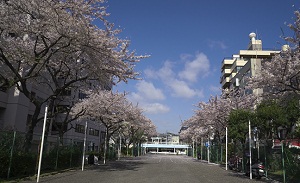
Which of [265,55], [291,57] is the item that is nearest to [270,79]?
[291,57]

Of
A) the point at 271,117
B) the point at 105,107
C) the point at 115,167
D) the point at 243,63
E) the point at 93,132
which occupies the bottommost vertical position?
the point at 115,167

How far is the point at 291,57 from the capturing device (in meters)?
15.3

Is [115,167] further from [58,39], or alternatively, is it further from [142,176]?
[58,39]

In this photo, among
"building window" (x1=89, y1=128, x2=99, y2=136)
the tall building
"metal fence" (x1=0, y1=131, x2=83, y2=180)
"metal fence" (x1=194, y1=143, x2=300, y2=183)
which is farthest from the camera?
"building window" (x1=89, y1=128, x2=99, y2=136)

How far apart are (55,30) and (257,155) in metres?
15.6

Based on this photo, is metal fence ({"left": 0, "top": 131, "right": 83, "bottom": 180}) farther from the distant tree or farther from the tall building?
the tall building

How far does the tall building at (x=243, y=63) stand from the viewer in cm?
5316

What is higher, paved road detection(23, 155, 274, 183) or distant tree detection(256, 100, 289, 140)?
distant tree detection(256, 100, 289, 140)

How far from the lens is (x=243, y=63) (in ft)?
213

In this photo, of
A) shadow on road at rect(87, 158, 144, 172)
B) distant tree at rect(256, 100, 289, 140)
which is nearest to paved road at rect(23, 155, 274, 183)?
shadow on road at rect(87, 158, 144, 172)

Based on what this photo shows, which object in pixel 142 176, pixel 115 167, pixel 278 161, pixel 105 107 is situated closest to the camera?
pixel 142 176

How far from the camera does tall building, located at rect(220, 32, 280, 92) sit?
5316cm

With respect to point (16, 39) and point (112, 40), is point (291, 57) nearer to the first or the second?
point (112, 40)

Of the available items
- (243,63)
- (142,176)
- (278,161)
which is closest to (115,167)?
(142,176)
